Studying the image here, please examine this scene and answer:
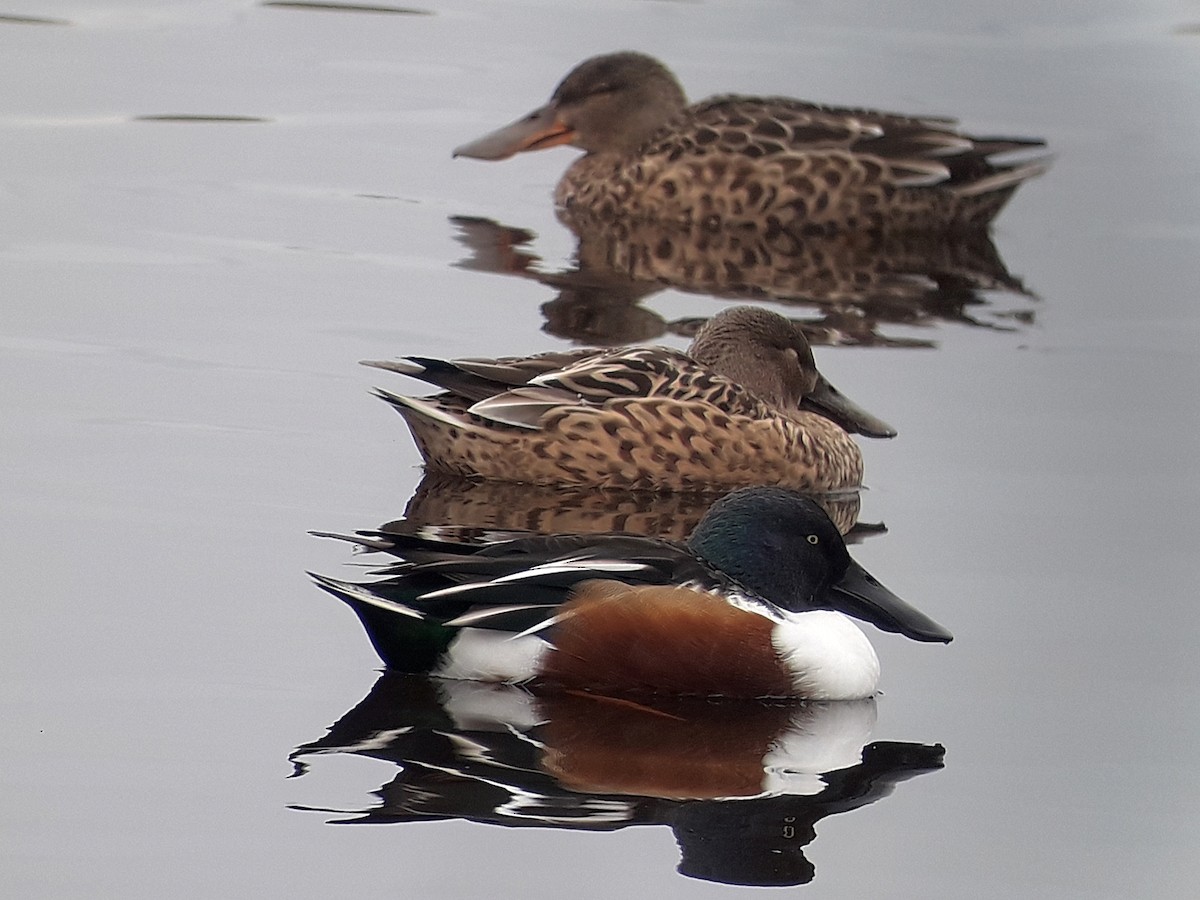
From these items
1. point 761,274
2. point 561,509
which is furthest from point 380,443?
point 761,274

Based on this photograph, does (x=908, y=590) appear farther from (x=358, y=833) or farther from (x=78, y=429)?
(x=78, y=429)

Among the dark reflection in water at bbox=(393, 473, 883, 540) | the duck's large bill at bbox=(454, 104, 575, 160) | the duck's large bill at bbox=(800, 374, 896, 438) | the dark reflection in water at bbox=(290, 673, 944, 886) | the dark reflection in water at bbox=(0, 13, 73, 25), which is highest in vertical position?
the dark reflection in water at bbox=(0, 13, 73, 25)

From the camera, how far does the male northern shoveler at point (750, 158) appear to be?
11.7m

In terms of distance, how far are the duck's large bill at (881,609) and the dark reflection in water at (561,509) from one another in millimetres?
1098

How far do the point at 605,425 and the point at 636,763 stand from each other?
235 centimetres

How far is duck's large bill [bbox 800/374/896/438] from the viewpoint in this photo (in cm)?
798

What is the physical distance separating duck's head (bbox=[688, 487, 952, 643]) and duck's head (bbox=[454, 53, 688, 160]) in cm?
629

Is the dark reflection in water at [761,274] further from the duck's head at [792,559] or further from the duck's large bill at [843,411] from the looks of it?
the duck's head at [792,559]

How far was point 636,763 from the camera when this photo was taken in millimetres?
5191

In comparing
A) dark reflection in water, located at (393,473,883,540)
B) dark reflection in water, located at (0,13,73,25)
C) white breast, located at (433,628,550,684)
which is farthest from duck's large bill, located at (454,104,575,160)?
white breast, located at (433,628,550,684)

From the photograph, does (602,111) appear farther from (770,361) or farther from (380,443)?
(380,443)

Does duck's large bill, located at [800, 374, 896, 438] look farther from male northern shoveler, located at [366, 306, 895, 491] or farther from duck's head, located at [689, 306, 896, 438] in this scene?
male northern shoveler, located at [366, 306, 895, 491]

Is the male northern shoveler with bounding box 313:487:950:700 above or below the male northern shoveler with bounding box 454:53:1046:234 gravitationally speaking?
below

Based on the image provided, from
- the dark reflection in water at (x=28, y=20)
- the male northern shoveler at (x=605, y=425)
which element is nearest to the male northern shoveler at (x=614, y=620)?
the male northern shoveler at (x=605, y=425)
